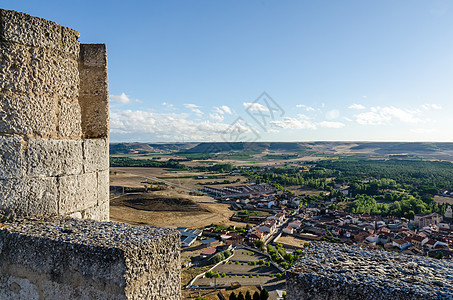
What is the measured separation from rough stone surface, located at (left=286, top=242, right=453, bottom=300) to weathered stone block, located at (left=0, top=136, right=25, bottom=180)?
3.12 m

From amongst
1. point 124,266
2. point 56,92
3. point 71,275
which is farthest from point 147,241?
point 56,92

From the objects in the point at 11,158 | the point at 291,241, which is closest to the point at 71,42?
the point at 11,158

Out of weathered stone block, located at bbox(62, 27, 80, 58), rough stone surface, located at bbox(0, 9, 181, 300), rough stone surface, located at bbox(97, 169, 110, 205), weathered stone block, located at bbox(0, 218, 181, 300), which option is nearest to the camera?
weathered stone block, located at bbox(0, 218, 181, 300)

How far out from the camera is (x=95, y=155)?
4.25 meters

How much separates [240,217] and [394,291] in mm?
45122

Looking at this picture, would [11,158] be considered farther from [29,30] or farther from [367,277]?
[367,277]

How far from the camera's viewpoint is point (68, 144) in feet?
12.5

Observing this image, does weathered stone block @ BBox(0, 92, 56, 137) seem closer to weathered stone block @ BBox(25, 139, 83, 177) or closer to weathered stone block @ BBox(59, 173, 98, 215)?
weathered stone block @ BBox(25, 139, 83, 177)

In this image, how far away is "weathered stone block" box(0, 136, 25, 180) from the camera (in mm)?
3283

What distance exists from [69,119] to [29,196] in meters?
1.09

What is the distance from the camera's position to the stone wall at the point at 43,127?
3350 mm

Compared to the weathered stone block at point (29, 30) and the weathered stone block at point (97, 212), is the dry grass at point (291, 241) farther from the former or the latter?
the weathered stone block at point (29, 30)

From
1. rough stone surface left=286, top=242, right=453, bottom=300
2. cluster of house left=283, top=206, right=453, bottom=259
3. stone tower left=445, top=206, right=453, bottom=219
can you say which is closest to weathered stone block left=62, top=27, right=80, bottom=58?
rough stone surface left=286, top=242, right=453, bottom=300

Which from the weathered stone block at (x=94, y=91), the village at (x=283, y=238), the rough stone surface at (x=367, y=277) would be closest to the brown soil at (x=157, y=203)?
the village at (x=283, y=238)
